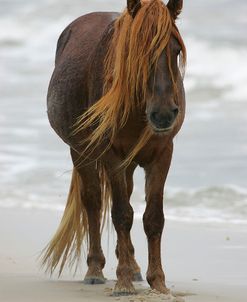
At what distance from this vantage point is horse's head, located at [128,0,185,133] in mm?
5273

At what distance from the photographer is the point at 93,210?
23.1 ft

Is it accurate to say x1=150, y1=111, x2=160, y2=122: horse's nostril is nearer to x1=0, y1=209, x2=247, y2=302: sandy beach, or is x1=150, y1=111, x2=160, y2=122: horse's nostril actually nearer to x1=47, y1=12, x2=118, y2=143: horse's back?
x1=0, y1=209, x2=247, y2=302: sandy beach

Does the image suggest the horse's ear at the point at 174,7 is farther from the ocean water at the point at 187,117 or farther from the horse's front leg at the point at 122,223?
the ocean water at the point at 187,117

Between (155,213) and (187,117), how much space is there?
964cm

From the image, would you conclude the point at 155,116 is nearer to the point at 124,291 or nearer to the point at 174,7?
the point at 174,7

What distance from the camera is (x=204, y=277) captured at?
7.16 meters

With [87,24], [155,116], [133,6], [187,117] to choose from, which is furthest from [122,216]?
[187,117]

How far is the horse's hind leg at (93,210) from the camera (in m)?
6.86

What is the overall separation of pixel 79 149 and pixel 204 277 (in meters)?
1.28

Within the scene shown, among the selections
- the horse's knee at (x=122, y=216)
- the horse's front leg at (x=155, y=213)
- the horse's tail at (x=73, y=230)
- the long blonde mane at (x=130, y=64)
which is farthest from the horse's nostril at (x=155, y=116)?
the horse's tail at (x=73, y=230)

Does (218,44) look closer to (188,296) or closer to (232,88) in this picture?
(232,88)

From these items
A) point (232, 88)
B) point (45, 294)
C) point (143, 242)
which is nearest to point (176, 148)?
point (232, 88)

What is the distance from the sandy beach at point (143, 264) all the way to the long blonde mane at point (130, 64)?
90cm

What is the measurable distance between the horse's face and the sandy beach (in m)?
0.96
